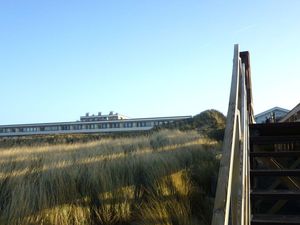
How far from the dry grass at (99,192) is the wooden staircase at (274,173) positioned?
0.98 metres

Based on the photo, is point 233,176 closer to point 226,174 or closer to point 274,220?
point 226,174

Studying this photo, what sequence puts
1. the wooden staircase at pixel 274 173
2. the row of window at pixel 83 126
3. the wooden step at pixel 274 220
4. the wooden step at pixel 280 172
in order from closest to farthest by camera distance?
the wooden step at pixel 274 220 → the wooden staircase at pixel 274 173 → the wooden step at pixel 280 172 → the row of window at pixel 83 126

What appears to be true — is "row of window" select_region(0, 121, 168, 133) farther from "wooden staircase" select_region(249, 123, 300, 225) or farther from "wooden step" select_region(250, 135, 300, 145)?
"wooden step" select_region(250, 135, 300, 145)

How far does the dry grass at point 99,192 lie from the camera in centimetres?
473

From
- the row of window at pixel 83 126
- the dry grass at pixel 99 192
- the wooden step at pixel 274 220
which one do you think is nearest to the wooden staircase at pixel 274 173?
the wooden step at pixel 274 220

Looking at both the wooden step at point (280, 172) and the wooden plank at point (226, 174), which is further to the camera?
the wooden step at point (280, 172)

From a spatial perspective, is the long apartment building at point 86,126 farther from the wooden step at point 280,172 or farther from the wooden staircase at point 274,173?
the wooden step at point 280,172

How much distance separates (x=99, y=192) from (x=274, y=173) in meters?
2.25

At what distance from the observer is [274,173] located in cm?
510

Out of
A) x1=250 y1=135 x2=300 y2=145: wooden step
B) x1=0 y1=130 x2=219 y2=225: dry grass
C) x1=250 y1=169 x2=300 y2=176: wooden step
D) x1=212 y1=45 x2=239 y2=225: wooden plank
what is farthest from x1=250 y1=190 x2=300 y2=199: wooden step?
x1=250 y1=135 x2=300 y2=145: wooden step

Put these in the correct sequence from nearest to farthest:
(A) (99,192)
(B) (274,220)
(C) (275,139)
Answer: (B) (274,220)
(A) (99,192)
(C) (275,139)

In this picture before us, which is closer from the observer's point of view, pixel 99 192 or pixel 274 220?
pixel 274 220

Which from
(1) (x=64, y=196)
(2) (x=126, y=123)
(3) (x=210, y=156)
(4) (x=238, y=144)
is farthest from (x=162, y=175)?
(2) (x=126, y=123)

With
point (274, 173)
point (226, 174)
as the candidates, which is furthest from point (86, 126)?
point (226, 174)
